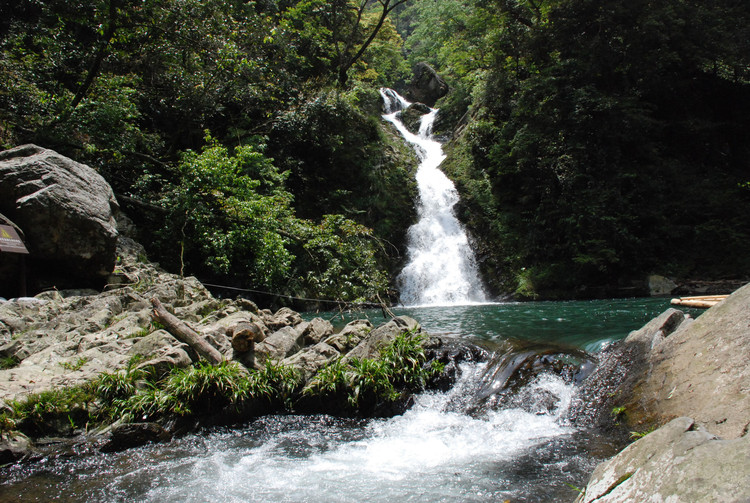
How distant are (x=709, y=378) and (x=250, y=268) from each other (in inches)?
382

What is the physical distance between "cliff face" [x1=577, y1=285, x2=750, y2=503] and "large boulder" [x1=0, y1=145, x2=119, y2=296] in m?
8.19

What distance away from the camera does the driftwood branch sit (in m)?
5.33

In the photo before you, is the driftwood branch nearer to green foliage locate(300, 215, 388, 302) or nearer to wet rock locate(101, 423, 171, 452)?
wet rock locate(101, 423, 171, 452)

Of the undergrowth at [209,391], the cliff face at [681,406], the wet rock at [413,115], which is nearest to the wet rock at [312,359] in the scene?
the undergrowth at [209,391]

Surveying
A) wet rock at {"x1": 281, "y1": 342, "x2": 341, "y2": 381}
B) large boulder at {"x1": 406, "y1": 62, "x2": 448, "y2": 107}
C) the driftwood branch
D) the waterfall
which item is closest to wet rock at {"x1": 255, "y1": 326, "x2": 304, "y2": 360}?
wet rock at {"x1": 281, "y1": 342, "x2": 341, "y2": 381}

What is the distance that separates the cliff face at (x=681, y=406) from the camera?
1.67 m

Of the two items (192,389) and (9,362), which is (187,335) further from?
(9,362)

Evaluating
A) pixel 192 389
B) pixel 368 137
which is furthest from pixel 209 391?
pixel 368 137

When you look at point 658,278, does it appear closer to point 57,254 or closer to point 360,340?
point 360,340

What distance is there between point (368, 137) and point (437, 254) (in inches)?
253

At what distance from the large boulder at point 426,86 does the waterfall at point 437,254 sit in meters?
10.6

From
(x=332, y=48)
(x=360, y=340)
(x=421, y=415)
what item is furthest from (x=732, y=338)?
(x=332, y=48)

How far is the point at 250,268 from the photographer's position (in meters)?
10.9

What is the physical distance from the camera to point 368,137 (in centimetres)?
1866
